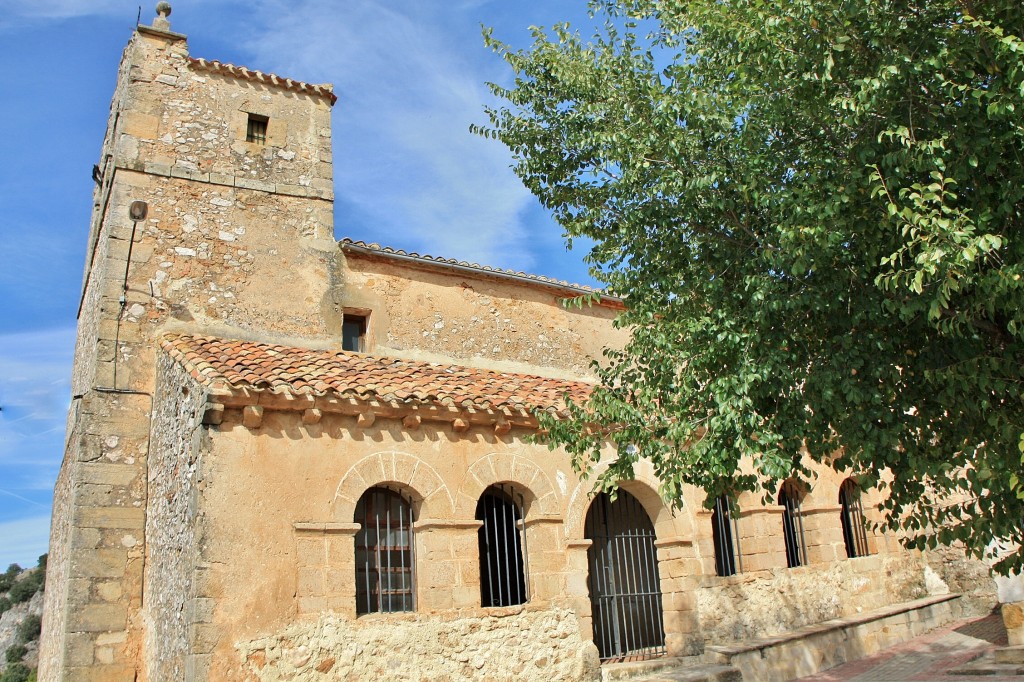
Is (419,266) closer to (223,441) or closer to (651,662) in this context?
(223,441)

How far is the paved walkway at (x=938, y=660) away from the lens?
1027 cm

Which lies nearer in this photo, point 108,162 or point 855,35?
point 855,35

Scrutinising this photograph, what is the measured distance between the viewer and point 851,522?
14.3m

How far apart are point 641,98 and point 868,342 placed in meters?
3.06

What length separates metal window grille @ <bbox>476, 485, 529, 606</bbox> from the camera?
1044cm

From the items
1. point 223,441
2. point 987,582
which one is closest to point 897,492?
point 223,441

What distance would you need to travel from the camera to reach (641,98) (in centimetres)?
791

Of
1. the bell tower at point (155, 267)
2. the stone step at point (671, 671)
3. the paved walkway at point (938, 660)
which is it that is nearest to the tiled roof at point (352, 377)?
the bell tower at point (155, 267)

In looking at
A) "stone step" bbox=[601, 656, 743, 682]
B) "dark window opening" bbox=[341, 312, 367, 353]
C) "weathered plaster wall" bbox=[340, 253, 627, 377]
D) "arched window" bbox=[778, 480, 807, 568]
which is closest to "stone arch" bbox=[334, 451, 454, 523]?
"stone step" bbox=[601, 656, 743, 682]

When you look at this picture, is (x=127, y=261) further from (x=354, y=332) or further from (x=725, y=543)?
(x=725, y=543)

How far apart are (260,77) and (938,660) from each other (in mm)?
12957

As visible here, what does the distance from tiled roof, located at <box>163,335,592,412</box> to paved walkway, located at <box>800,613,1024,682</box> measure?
509 cm

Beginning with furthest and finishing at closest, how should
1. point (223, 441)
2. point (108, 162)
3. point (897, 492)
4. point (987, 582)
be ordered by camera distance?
point (987, 582) → point (108, 162) → point (223, 441) → point (897, 492)

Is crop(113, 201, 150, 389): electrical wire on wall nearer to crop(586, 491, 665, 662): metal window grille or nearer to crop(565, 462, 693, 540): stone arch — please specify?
crop(565, 462, 693, 540): stone arch
